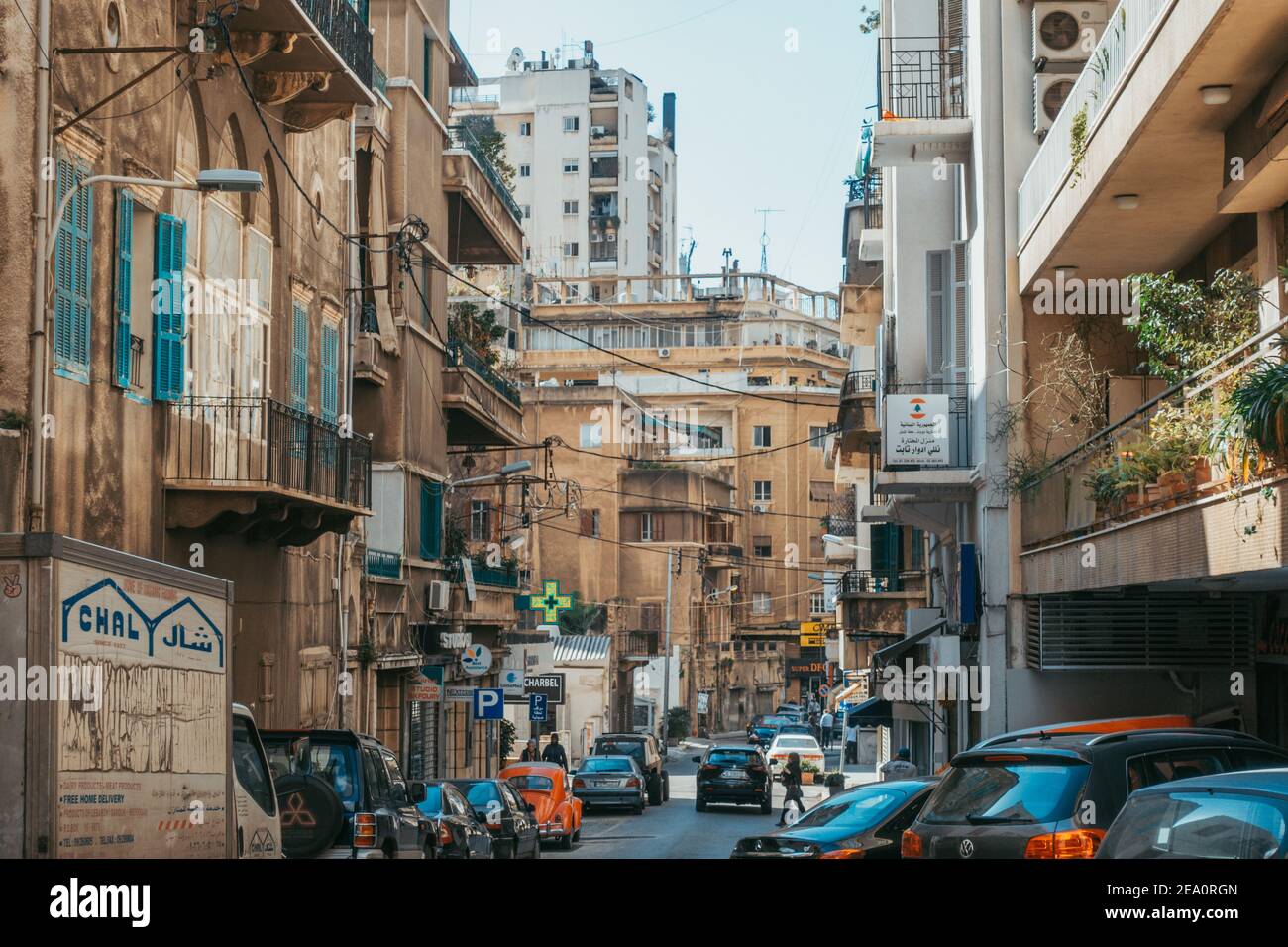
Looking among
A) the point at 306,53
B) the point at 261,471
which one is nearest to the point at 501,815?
the point at 261,471

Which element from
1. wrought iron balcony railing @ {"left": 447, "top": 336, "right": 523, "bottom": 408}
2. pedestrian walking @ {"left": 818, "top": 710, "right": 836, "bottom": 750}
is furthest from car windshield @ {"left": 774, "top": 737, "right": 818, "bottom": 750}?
pedestrian walking @ {"left": 818, "top": 710, "right": 836, "bottom": 750}

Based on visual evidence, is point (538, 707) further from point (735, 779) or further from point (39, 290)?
point (39, 290)

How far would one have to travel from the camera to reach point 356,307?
1191 inches

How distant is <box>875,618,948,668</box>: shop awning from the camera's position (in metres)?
31.6

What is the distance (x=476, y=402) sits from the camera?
3753 cm

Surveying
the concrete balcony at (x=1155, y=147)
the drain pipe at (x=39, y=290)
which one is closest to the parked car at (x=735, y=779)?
the concrete balcony at (x=1155, y=147)

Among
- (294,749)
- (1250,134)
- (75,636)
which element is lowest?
(294,749)

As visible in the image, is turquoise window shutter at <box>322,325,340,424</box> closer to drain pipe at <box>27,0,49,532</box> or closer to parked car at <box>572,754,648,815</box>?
drain pipe at <box>27,0,49,532</box>

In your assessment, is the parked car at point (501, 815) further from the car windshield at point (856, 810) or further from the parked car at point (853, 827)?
the parked car at point (853, 827)

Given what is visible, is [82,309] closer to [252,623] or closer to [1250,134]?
[252,623]

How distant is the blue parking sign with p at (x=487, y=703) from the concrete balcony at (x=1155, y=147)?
52.6ft

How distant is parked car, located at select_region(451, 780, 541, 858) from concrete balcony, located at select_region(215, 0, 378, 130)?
9841mm

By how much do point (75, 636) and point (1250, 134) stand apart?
11.4 meters
